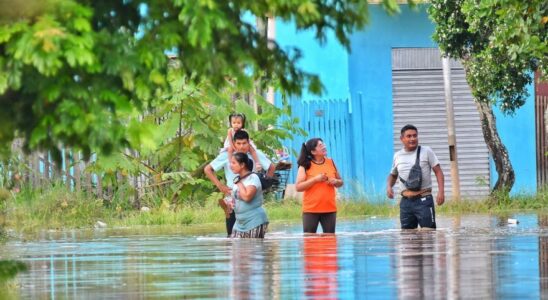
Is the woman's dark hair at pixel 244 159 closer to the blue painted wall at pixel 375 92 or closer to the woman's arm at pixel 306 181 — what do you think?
the woman's arm at pixel 306 181

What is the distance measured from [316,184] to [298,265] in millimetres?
5787

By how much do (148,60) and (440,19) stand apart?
2028cm

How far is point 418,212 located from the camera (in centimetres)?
2117

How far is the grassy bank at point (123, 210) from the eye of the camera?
2720 centimetres

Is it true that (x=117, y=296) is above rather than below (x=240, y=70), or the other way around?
below

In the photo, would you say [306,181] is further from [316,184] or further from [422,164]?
[422,164]

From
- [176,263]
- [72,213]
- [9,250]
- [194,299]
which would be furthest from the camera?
[72,213]

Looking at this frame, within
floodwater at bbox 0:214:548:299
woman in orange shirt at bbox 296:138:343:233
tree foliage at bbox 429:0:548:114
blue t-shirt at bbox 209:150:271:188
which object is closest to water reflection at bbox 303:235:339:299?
floodwater at bbox 0:214:548:299

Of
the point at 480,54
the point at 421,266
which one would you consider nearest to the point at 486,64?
the point at 480,54

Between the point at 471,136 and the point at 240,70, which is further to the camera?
the point at 471,136

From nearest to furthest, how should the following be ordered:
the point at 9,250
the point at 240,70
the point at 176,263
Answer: the point at 240,70
the point at 176,263
the point at 9,250

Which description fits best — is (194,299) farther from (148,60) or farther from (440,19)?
(440,19)

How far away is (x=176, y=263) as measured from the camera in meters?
16.3

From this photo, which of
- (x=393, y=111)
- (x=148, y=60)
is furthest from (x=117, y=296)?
(x=393, y=111)
